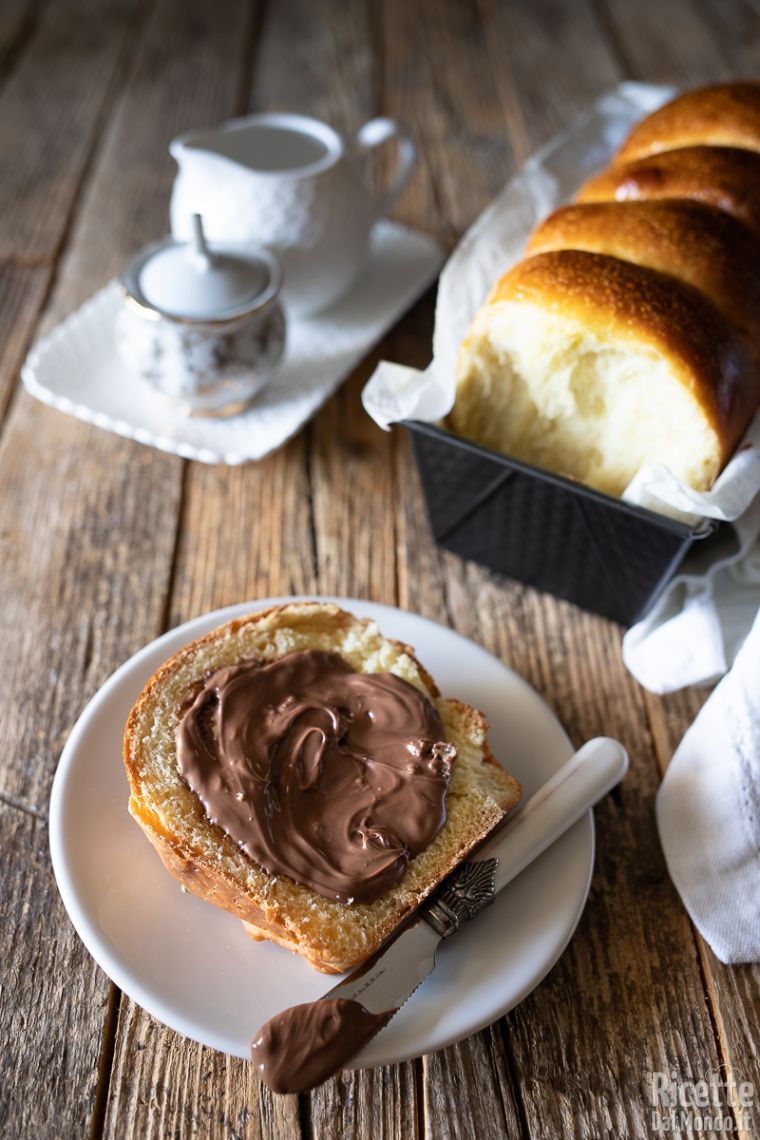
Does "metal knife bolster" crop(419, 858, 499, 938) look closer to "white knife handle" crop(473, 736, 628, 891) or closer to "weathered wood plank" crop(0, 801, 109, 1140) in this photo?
"white knife handle" crop(473, 736, 628, 891)

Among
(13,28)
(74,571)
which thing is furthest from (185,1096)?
(13,28)

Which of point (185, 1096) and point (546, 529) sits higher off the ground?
point (546, 529)

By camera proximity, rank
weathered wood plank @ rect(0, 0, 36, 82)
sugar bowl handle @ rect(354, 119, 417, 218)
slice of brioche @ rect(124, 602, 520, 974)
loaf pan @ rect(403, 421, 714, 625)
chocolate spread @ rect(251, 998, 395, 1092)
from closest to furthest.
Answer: chocolate spread @ rect(251, 998, 395, 1092) → slice of brioche @ rect(124, 602, 520, 974) → loaf pan @ rect(403, 421, 714, 625) → sugar bowl handle @ rect(354, 119, 417, 218) → weathered wood plank @ rect(0, 0, 36, 82)

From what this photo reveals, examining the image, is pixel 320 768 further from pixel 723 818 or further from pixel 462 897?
pixel 723 818

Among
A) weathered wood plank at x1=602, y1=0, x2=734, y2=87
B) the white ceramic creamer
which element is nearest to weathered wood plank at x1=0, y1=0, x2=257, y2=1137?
the white ceramic creamer

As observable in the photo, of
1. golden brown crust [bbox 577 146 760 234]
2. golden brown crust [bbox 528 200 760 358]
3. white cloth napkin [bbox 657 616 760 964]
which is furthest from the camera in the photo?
golden brown crust [bbox 577 146 760 234]

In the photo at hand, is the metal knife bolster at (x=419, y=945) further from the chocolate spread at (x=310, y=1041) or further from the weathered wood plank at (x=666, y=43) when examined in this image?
the weathered wood plank at (x=666, y=43)

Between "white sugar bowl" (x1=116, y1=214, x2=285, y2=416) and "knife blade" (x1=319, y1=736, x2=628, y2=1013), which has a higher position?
"knife blade" (x1=319, y1=736, x2=628, y2=1013)
